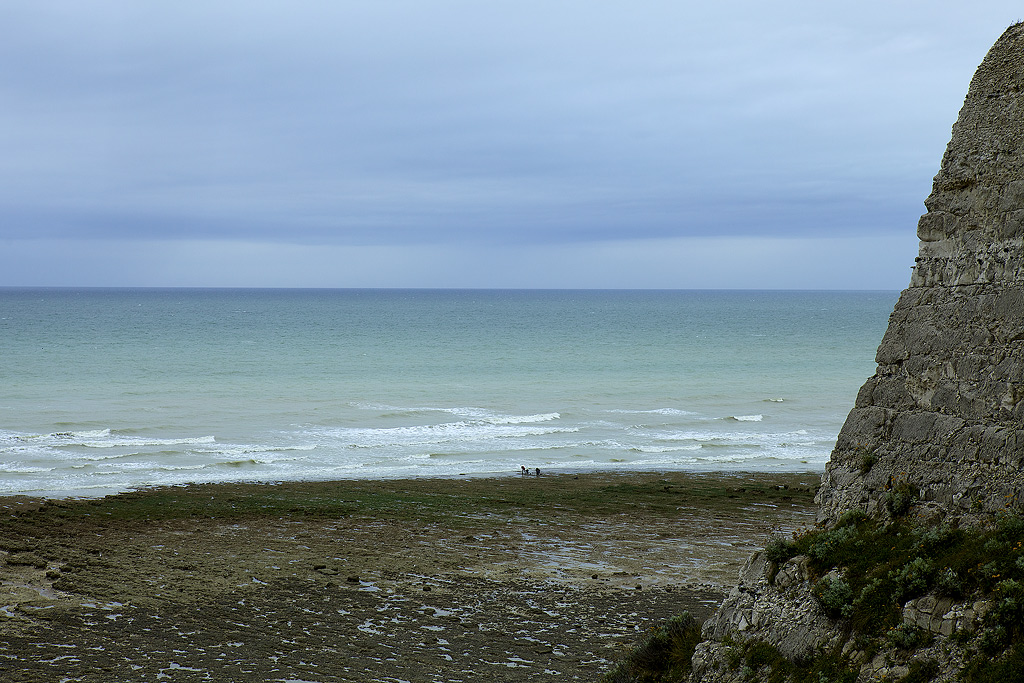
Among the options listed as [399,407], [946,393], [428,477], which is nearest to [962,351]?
[946,393]

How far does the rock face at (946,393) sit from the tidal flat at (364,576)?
17.5ft

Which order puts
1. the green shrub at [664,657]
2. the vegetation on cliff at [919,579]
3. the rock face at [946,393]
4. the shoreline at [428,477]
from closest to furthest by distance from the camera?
the vegetation on cliff at [919,579]
the rock face at [946,393]
the green shrub at [664,657]
the shoreline at [428,477]

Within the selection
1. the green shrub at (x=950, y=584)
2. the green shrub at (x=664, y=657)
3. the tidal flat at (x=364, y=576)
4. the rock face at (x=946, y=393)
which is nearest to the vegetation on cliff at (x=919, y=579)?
the green shrub at (x=950, y=584)

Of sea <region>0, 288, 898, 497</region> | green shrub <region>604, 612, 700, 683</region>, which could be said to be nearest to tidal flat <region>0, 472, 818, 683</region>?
green shrub <region>604, 612, 700, 683</region>

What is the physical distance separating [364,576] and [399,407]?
3032 cm

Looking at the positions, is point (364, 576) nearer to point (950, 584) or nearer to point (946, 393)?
point (946, 393)

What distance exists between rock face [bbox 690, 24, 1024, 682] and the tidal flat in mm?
5326

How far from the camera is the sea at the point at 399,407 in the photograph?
3306 cm

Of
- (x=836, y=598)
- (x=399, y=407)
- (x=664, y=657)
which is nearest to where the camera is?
(x=836, y=598)

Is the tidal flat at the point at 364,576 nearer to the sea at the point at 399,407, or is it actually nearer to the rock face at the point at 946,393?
the sea at the point at 399,407

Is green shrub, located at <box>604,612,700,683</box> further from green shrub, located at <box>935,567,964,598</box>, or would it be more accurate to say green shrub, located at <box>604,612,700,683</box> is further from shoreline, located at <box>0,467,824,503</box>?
shoreline, located at <box>0,467,824,503</box>

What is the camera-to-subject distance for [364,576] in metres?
18.1

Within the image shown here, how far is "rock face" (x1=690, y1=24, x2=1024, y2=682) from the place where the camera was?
25.7ft

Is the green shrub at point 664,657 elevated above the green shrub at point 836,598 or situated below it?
below
